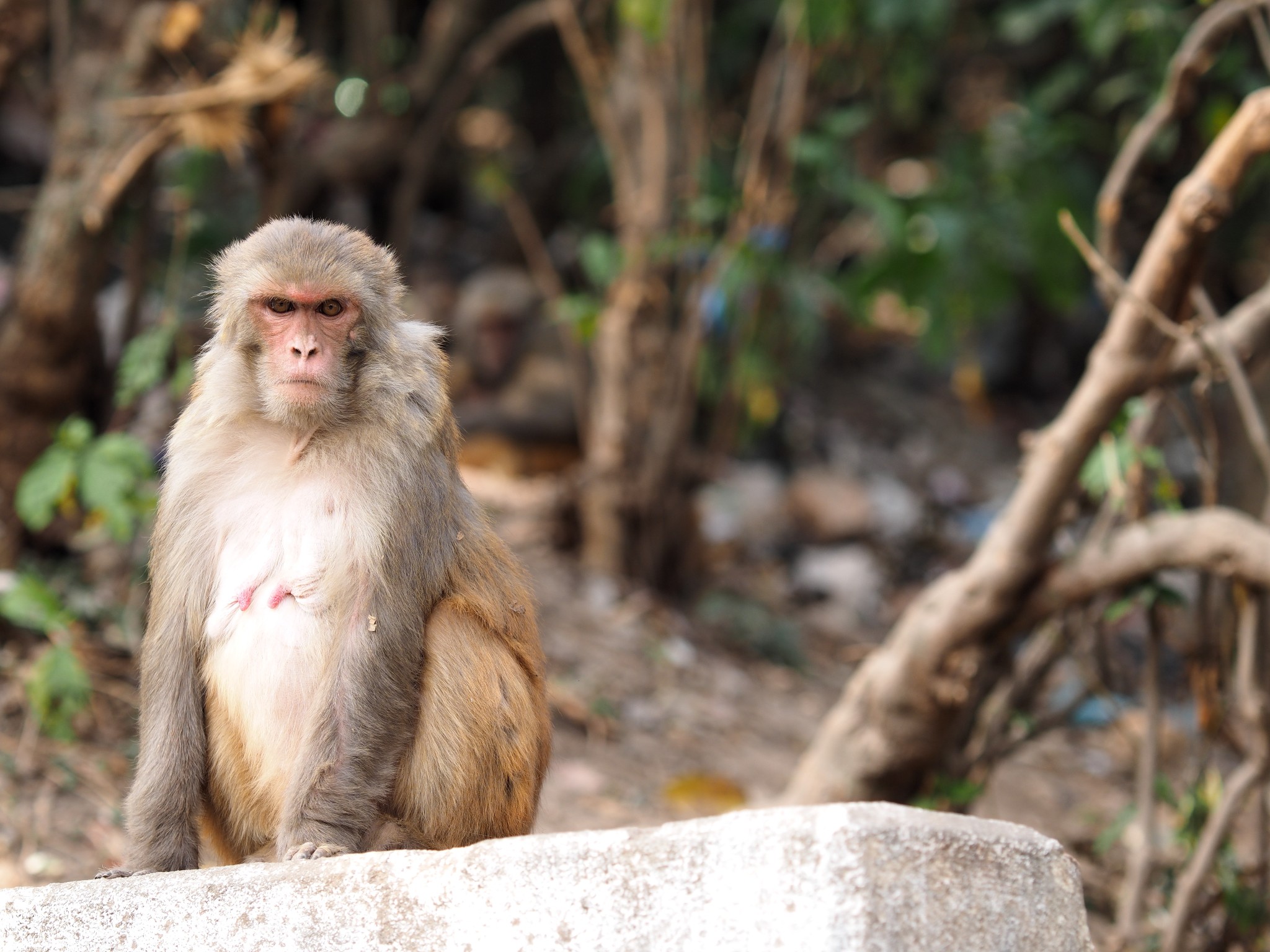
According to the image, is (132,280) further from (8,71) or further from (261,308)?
(261,308)

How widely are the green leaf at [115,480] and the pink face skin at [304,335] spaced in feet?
6.15

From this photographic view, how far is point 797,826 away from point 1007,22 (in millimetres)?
6712

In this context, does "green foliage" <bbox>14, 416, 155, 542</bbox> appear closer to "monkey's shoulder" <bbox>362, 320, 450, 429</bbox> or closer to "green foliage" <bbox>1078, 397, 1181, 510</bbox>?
"monkey's shoulder" <bbox>362, 320, 450, 429</bbox>

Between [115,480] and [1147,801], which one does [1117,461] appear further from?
[115,480]

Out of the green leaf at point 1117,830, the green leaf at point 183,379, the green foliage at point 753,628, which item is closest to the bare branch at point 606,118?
the green foliage at point 753,628

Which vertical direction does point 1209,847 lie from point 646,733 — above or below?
above

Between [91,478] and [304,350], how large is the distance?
2055 millimetres

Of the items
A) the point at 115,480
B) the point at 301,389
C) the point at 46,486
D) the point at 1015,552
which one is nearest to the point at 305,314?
the point at 301,389

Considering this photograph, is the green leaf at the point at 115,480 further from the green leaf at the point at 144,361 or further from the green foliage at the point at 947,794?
the green foliage at the point at 947,794

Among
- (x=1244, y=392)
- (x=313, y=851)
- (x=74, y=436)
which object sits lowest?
(x=313, y=851)

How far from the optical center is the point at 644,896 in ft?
6.79

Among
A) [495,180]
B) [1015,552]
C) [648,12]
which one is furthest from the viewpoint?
[495,180]

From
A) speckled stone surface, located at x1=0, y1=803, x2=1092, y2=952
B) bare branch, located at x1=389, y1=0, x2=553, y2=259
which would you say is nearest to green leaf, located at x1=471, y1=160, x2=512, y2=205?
bare branch, located at x1=389, y1=0, x2=553, y2=259

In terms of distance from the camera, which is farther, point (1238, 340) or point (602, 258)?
point (602, 258)
